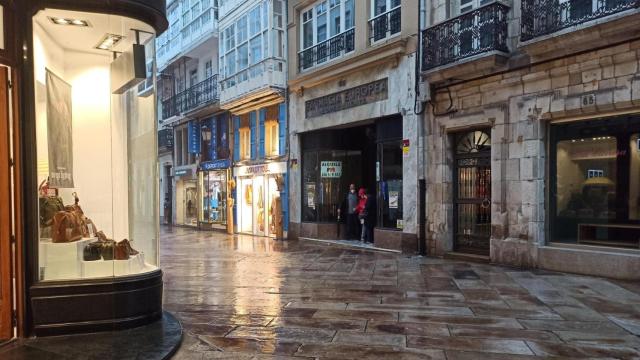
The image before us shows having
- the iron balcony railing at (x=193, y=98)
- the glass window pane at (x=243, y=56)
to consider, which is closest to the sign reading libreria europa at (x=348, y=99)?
the glass window pane at (x=243, y=56)

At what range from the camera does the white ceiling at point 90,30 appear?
5.67 metres

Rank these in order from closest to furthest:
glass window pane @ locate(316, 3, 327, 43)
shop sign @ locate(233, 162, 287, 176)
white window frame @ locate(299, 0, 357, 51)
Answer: white window frame @ locate(299, 0, 357, 51) < glass window pane @ locate(316, 3, 327, 43) < shop sign @ locate(233, 162, 287, 176)

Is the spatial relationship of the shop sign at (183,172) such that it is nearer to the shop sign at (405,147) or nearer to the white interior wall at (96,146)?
the shop sign at (405,147)

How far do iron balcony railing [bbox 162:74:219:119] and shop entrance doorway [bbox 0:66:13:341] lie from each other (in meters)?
15.6

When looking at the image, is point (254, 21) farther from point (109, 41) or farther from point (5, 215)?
point (5, 215)

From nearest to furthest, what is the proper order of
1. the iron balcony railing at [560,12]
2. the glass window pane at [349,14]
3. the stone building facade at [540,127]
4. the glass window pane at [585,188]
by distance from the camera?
the iron balcony railing at [560,12] < the stone building facade at [540,127] < the glass window pane at [585,188] < the glass window pane at [349,14]

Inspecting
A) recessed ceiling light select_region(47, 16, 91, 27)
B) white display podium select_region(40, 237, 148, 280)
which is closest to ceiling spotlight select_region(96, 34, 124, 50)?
recessed ceiling light select_region(47, 16, 91, 27)

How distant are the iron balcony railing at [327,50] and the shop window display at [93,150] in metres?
8.96

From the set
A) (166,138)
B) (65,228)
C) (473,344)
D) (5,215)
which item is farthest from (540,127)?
(166,138)

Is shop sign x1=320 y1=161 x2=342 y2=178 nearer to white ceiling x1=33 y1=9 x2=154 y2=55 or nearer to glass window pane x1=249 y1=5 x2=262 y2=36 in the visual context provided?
glass window pane x1=249 y1=5 x2=262 y2=36

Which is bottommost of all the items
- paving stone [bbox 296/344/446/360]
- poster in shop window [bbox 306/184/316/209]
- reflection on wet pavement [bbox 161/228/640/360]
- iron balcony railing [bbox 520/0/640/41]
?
reflection on wet pavement [bbox 161/228/640/360]

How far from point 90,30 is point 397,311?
16.9ft

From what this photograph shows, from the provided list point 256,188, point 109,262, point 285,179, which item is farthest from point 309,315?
point 256,188

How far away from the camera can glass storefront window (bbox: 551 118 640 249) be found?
901cm
